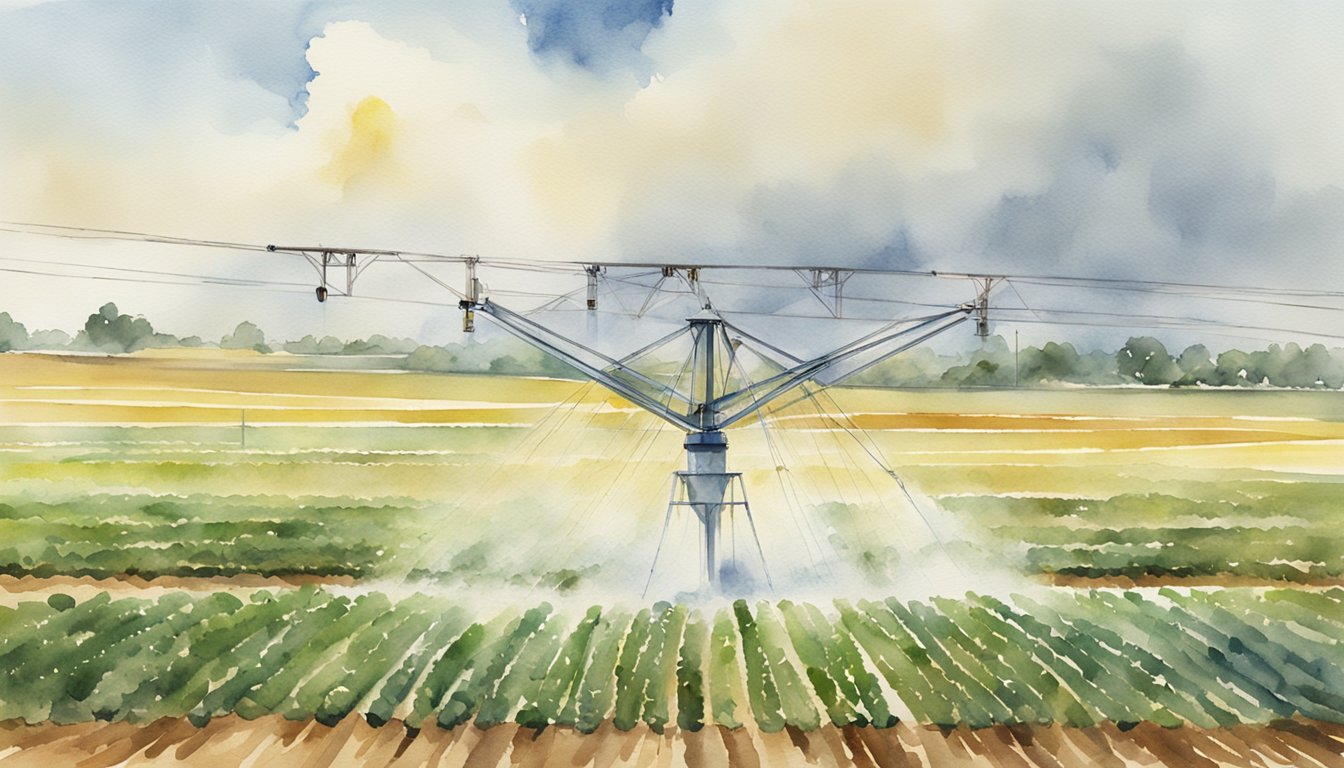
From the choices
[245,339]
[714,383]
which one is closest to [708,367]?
[714,383]

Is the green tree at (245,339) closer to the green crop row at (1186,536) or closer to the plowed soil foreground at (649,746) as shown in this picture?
the plowed soil foreground at (649,746)

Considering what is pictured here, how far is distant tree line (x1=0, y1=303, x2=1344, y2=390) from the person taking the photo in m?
9.41

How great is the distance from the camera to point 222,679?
779 centimetres

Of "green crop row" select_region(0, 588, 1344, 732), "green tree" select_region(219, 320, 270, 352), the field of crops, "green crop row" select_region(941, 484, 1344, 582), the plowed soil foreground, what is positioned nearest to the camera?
the plowed soil foreground

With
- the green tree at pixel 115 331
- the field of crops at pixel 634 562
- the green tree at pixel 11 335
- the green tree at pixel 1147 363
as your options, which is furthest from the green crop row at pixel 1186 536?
the green tree at pixel 11 335

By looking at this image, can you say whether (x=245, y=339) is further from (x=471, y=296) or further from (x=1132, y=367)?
(x=1132, y=367)

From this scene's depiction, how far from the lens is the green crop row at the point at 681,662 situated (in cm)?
719

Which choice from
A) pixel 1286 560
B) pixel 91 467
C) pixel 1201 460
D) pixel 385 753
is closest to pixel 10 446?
pixel 91 467

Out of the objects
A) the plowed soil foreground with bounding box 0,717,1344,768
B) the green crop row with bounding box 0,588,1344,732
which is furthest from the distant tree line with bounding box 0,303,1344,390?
the plowed soil foreground with bounding box 0,717,1344,768

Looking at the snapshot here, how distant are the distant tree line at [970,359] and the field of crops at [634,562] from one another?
0.26 metres

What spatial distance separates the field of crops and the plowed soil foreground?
8 centimetres

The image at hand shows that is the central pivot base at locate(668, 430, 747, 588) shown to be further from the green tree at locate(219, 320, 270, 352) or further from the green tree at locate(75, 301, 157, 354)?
the green tree at locate(75, 301, 157, 354)

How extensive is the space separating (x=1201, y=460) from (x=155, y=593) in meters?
12.9

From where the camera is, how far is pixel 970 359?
11.4 meters
